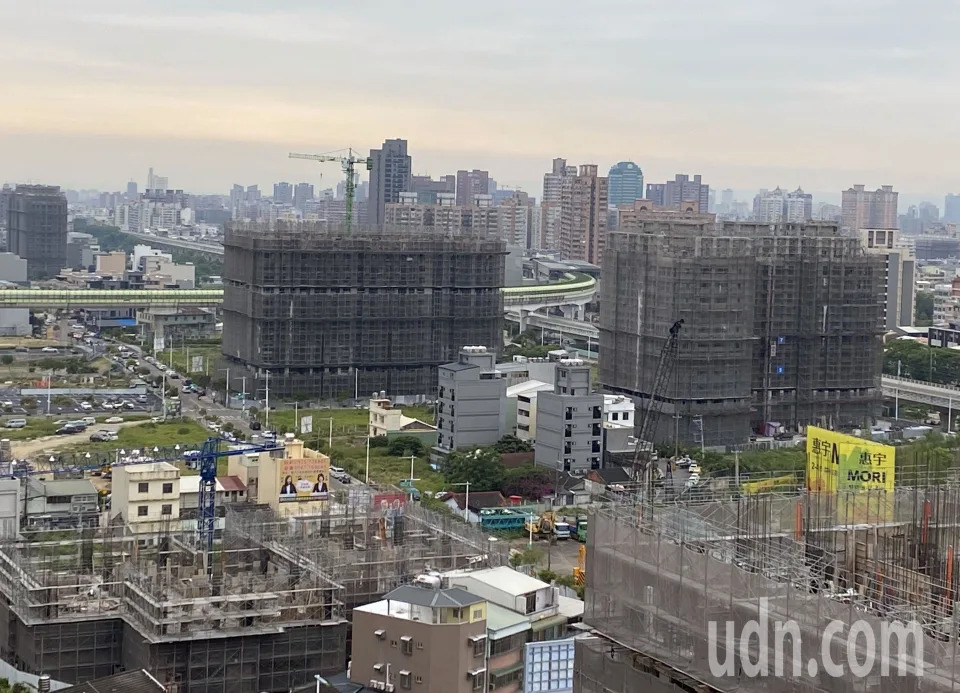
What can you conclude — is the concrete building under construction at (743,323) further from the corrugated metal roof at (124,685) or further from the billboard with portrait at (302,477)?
the corrugated metal roof at (124,685)

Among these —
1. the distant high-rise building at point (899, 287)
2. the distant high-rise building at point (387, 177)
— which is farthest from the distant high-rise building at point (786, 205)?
the distant high-rise building at point (899, 287)

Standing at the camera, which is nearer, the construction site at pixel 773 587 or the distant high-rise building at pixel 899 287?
the construction site at pixel 773 587

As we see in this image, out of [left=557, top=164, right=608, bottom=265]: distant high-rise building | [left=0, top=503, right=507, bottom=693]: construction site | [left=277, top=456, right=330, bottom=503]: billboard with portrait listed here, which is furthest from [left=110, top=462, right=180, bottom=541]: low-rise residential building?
[left=557, top=164, right=608, bottom=265]: distant high-rise building

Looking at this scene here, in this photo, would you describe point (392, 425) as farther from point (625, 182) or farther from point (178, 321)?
point (625, 182)

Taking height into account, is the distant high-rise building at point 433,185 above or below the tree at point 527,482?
above

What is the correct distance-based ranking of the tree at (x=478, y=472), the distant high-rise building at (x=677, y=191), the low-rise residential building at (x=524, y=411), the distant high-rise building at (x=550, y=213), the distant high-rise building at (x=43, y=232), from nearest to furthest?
the tree at (x=478, y=472) < the low-rise residential building at (x=524, y=411) < the distant high-rise building at (x=43, y=232) < the distant high-rise building at (x=550, y=213) < the distant high-rise building at (x=677, y=191)

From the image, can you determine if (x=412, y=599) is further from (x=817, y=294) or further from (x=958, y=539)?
(x=817, y=294)
